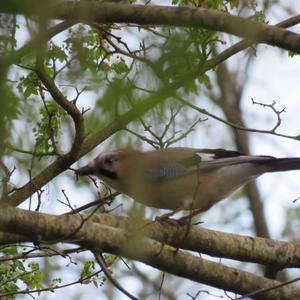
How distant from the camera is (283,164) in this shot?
605 cm

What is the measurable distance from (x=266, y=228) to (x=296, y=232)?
68.6 inches

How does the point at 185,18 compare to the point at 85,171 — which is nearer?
the point at 185,18

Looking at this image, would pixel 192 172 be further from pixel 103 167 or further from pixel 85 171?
pixel 85 171

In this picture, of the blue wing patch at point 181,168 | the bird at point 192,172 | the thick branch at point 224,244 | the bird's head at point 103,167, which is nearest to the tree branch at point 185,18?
the thick branch at point 224,244

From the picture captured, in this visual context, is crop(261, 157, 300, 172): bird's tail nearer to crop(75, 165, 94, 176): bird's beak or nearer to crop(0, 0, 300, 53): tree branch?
crop(75, 165, 94, 176): bird's beak

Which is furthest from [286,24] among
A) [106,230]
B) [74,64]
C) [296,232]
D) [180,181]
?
[296,232]

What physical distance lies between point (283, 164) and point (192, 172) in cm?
69

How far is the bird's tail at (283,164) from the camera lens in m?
5.99

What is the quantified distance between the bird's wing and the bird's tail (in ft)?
0.11

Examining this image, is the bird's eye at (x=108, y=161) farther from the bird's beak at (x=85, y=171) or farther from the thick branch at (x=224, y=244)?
the thick branch at (x=224, y=244)

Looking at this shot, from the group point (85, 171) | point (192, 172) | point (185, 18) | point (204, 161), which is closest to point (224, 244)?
point (192, 172)

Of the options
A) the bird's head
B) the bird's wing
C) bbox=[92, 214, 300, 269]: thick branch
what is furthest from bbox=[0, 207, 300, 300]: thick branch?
the bird's head

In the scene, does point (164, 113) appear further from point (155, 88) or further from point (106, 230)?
point (106, 230)

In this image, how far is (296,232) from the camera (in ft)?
40.9
